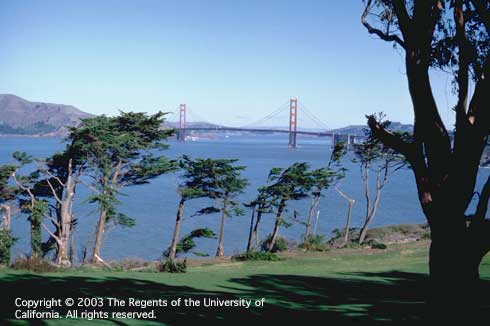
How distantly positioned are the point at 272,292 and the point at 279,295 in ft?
0.80

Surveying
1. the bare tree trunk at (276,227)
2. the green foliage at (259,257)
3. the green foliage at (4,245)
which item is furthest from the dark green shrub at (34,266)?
the bare tree trunk at (276,227)

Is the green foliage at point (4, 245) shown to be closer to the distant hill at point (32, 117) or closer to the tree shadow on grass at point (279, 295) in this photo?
the tree shadow on grass at point (279, 295)

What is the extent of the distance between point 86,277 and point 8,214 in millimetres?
9436

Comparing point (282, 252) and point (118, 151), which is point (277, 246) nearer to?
point (282, 252)

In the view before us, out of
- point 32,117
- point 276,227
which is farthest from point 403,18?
point 32,117

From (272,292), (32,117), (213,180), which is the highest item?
(32,117)

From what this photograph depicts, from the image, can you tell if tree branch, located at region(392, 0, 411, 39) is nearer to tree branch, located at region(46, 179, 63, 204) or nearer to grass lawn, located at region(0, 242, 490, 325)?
grass lawn, located at region(0, 242, 490, 325)

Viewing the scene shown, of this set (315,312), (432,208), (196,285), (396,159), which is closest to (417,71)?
(432,208)

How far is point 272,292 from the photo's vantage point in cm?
626

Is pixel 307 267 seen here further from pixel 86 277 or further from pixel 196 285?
pixel 86 277

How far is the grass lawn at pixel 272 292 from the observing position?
4.47m

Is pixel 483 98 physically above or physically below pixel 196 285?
above

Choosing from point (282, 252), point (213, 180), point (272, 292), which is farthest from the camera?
point (213, 180)

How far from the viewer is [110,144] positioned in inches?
611
